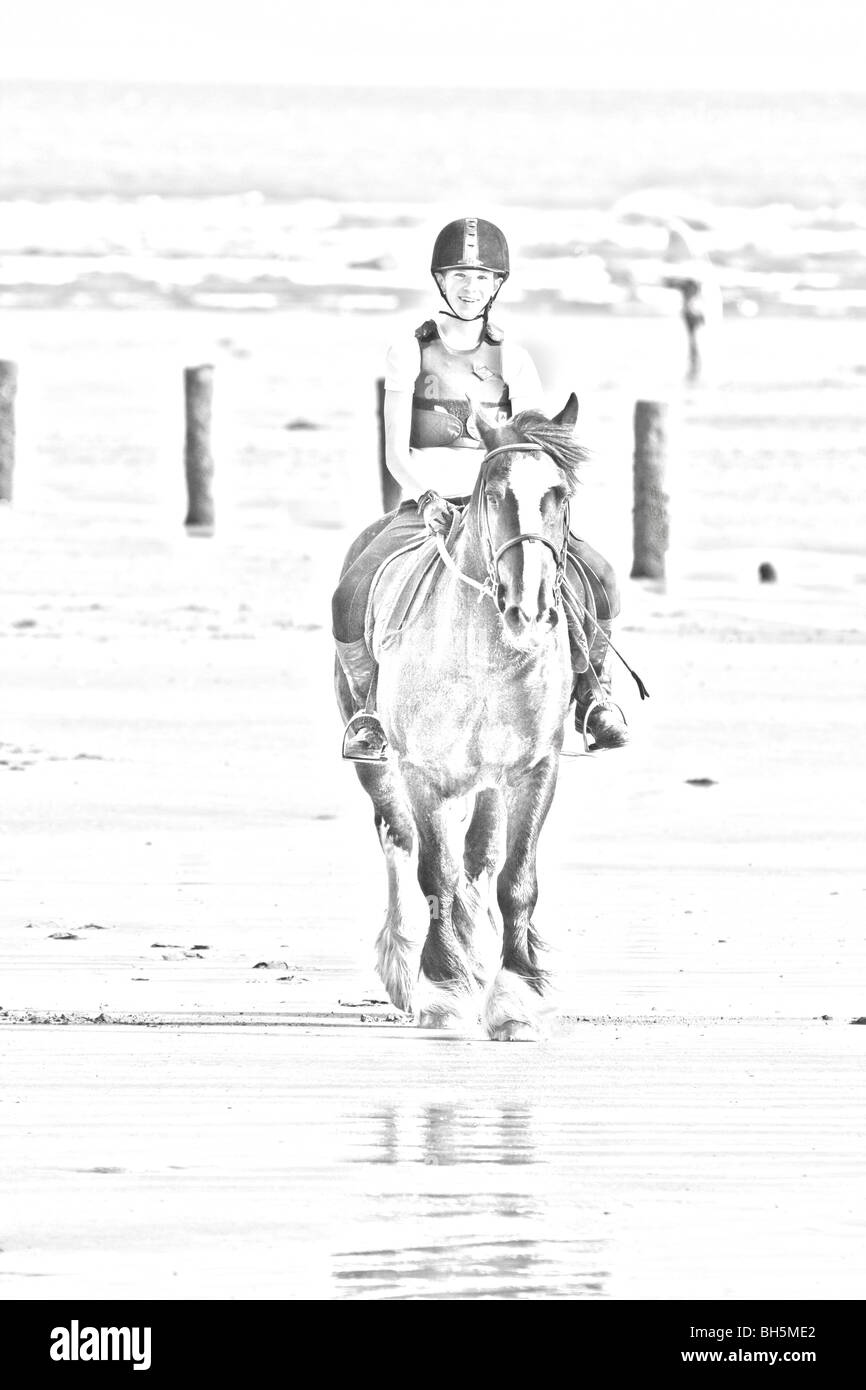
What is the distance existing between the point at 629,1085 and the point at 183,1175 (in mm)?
1468

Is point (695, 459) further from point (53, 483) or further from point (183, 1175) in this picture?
point (183, 1175)

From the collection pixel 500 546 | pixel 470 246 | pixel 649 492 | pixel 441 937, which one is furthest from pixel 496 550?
pixel 649 492

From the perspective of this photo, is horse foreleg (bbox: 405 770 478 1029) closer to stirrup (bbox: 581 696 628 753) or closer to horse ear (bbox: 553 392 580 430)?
stirrup (bbox: 581 696 628 753)

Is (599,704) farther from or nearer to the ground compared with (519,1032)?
farther from the ground

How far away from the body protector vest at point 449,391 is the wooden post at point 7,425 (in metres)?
14.0

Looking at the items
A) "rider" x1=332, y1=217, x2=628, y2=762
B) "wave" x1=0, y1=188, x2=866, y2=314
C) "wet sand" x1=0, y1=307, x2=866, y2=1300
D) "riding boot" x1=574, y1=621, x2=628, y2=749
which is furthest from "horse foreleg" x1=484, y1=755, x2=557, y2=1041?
"wave" x1=0, y1=188, x2=866, y2=314

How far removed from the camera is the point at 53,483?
84.5ft

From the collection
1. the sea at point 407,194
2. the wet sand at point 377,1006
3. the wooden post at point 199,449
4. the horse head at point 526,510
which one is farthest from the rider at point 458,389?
the wooden post at point 199,449

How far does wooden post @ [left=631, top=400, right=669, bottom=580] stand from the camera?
19.3m

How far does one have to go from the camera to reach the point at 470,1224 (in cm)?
650

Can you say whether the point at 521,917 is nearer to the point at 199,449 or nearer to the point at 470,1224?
the point at 470,1224

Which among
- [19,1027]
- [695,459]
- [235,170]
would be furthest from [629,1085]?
[235,170]

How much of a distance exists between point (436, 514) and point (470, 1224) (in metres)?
2.57
